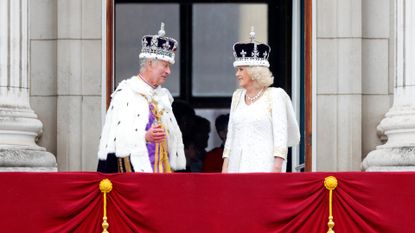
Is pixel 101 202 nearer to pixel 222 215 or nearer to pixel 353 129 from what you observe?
pixel 222 215

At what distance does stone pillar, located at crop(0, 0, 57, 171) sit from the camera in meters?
18.0

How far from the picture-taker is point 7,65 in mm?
18172

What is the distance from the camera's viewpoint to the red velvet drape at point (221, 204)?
632 inches

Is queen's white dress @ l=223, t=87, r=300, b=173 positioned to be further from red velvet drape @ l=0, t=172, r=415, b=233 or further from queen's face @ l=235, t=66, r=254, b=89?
red velvet drape @ l=0, t=172, r=415, b=233

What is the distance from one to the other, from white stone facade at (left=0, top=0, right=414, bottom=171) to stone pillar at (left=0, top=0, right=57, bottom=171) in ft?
3.26

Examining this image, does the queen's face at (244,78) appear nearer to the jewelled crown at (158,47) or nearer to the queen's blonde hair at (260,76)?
the queen's blonde hair at (260,76)

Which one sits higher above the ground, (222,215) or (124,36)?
(124,36)

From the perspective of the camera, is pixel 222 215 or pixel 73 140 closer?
pixel 222 215

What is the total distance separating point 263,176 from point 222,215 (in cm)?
49

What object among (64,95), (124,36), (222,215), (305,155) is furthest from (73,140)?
(124,36)

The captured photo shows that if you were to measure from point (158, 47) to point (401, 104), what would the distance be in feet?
9.35

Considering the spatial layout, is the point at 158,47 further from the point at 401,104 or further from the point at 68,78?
the point at 401,104

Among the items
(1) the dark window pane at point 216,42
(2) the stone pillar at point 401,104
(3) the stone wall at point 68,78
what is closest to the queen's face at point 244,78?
(2) the stone pillar at point 401,104

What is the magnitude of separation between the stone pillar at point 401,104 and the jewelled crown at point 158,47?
2.56m
